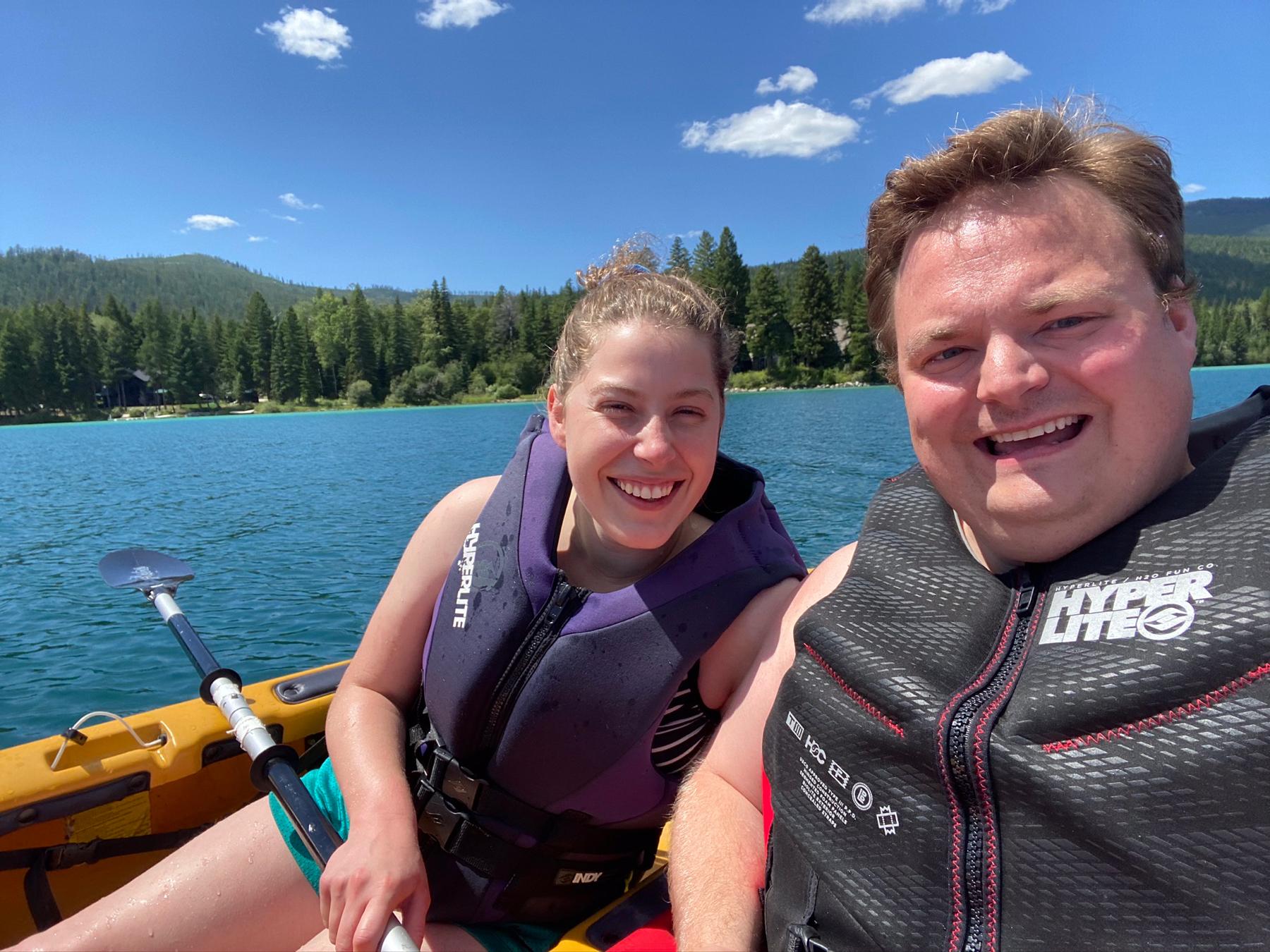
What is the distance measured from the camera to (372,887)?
163 cm

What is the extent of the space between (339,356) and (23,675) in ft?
252

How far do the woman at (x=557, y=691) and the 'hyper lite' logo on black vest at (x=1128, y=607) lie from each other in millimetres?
756

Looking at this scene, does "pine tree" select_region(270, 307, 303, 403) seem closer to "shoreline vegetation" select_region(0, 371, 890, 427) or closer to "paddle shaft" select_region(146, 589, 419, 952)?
"shoreline vegetation" select_region(0, 371, 890, 427)

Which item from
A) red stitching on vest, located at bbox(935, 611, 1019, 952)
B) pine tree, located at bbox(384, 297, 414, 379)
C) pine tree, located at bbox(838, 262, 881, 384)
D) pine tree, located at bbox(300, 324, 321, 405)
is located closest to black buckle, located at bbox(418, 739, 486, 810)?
red stitching on vest, located at bbox(935, 611, 1019, 952)

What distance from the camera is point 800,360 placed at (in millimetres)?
63250

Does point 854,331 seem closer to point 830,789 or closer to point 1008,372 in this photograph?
point 1008,372

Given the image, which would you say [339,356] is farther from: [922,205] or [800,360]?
[922,205]

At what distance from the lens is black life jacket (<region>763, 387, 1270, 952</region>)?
965 millimetres

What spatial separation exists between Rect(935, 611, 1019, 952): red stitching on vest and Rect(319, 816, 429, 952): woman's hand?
1.11 meters

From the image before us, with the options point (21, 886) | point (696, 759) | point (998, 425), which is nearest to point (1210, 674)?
point (998, 425)

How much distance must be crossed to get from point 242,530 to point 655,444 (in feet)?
47.2

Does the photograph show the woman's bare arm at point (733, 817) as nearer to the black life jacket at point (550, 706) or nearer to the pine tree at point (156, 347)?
the black life jacket at point (550, 706)

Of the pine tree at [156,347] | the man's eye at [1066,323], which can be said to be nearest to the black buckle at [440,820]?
the man's eye at [1066,323]

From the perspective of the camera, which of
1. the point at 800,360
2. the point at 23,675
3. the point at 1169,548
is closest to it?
the point at 1169,548
